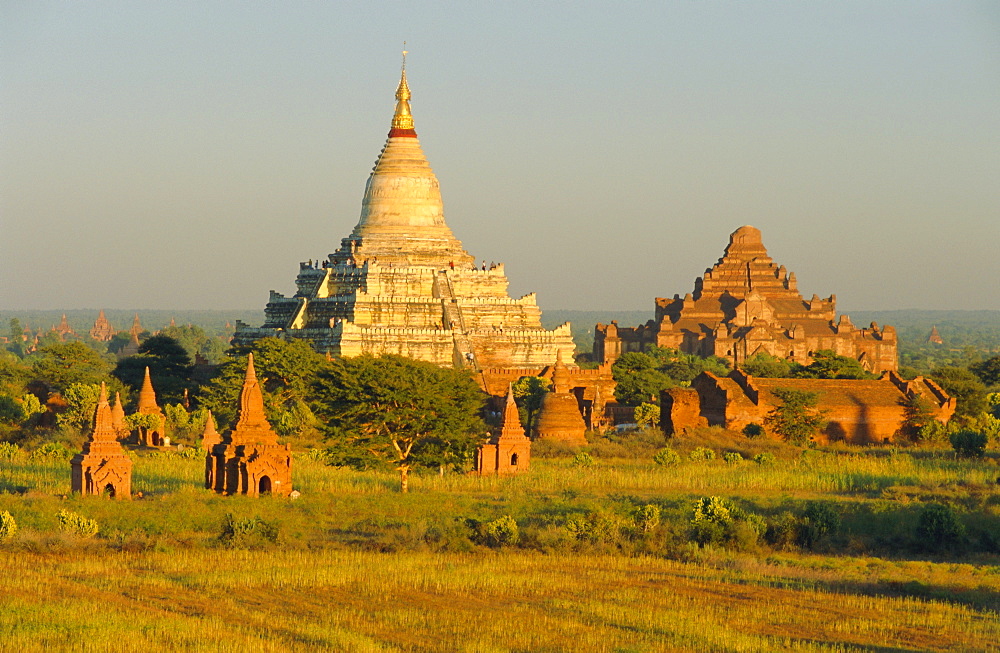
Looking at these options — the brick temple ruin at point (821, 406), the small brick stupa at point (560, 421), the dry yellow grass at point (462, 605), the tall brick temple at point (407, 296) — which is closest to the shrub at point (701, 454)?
the small brick stupa at point (560, 421)

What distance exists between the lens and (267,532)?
31.7 m

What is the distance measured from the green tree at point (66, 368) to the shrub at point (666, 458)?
22.4m

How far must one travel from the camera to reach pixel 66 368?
66.6 metres

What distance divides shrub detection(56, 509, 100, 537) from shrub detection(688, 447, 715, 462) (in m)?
19.3

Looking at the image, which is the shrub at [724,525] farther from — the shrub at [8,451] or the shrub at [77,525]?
the shrub at [8,451]

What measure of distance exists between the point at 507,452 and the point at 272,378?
19696 millimetres

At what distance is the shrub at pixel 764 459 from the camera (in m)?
46.6

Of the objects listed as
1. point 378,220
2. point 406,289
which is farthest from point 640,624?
point 378,220

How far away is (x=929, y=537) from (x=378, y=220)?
2054 inches

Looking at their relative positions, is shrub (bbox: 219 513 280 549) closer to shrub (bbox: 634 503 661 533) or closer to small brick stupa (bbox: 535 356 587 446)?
shrub (bbox: 634 503 661 533)

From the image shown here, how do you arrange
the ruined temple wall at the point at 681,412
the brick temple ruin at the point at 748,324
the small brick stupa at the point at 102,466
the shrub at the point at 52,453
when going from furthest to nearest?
the brick temple ruin at the point at 748,324 → the ruined temple wall at the point at 681,412 → the shrub at the point at 52,453 → the small brick stupa at the point at 102,466

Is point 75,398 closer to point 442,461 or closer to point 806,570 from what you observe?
point 442,461

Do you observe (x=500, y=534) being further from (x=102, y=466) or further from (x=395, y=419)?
(x=395, y=419)

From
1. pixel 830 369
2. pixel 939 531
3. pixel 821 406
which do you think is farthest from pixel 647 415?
pixel 939 531
